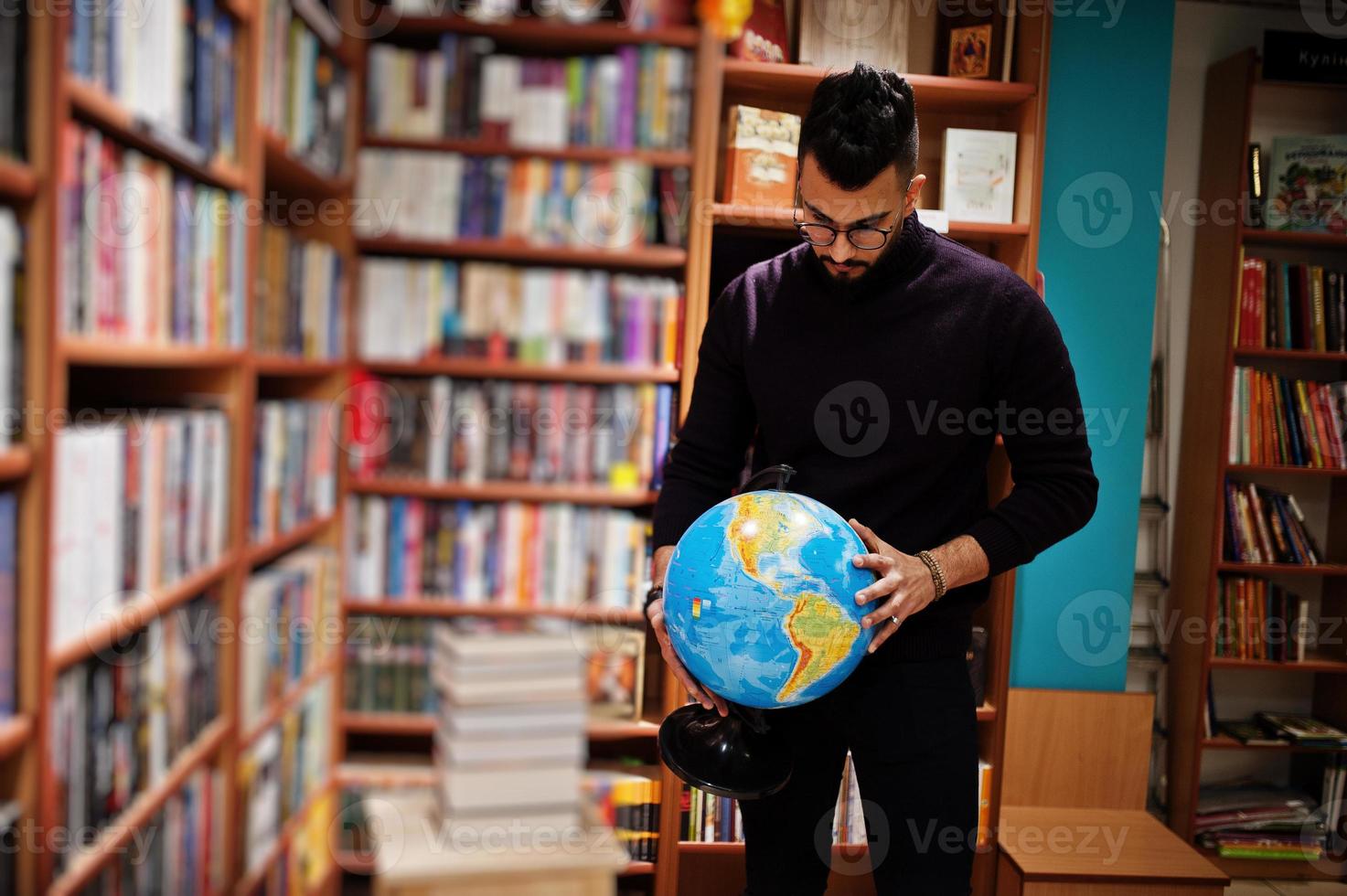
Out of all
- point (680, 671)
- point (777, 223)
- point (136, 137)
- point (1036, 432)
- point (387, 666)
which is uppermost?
point (777, 223)

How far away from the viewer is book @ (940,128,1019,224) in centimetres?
257

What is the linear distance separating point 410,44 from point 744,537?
67 centimetres

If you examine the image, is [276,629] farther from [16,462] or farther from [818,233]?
[818,233]

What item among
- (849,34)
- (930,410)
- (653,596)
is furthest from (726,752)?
(849,34)

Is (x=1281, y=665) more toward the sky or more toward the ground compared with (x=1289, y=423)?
more toward the ground

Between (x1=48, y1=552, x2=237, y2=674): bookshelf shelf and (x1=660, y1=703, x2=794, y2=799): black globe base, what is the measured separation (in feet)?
2.29

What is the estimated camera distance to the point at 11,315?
3.46ft

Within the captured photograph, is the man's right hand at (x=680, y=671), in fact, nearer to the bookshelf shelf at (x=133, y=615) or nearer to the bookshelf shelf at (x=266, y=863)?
the bookshelf shelf at (x=266, y=863)

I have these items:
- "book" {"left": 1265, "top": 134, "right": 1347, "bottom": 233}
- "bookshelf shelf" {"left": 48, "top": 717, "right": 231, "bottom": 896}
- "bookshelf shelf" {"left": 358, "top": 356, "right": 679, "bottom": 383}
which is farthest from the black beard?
"book" {"left": 1265, "top": 134, "right": 1347, "bottom": 233}

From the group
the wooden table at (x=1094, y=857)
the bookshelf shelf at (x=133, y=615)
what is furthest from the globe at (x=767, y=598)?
the wooden table at (x=1094, y=857)

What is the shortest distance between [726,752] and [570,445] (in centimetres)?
45

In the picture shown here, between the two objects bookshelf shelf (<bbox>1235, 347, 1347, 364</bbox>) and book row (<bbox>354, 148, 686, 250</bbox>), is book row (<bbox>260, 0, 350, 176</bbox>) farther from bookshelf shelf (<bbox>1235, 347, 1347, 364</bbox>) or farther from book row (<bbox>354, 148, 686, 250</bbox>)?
bookshelf shelf (<bbox>1235, 347, 1347, 364</bbox>)

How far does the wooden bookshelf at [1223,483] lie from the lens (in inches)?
122

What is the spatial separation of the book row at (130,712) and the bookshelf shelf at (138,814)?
0.01 m
